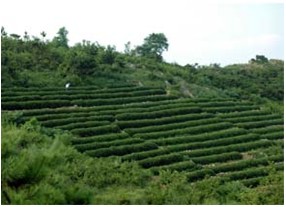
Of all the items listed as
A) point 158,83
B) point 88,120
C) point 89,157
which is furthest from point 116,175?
point 158,83

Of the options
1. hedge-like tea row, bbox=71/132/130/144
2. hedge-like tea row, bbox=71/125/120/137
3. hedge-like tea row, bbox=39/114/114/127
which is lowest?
hedge-like tea row, bbox=71/132/130/144

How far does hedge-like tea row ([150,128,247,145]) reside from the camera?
901 inches

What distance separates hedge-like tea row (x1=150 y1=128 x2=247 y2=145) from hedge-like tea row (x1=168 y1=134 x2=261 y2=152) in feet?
1.30

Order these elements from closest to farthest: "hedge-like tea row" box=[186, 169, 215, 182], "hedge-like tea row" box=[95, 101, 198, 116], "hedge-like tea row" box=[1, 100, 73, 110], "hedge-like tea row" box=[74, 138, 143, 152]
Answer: "hedge-like tea row" box=[186, 169, 215, 182]
"hedge-like tea row" box=[74, 138, 143, 152]
"hedge-like tea row" box=[1, 100, 73, 110]
"hedge-like tea row" box=[95, 101, 198, 116]

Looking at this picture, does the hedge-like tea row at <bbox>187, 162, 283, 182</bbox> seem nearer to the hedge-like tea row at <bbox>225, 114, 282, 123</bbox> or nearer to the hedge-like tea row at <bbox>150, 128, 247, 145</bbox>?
the hedge-like tea row at <bbox>150, 128, 247, 145</bbox>

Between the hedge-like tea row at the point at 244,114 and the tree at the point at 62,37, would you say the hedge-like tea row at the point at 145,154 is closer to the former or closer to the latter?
the hedge-like tea row at the point at 244,114

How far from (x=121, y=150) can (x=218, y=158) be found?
12.7 feet

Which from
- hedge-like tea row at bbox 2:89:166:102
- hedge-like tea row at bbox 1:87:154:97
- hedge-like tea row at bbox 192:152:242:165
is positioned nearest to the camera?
hedge-like tea row at bbox 192:152:242:165

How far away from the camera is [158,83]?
31.6m

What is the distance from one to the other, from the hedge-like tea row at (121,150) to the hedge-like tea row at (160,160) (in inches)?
41.8

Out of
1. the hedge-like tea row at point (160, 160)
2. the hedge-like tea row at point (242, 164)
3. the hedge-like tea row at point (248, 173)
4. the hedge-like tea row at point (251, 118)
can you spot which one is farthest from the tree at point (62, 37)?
the hedge-like tea row at point (248, 173)

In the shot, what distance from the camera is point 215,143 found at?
76.5 ft

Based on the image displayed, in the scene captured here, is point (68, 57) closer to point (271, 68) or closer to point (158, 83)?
point (158, 83)

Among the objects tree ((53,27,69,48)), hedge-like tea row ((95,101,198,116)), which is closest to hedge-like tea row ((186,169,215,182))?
hedge-like tea row ((95,101,198,116))
